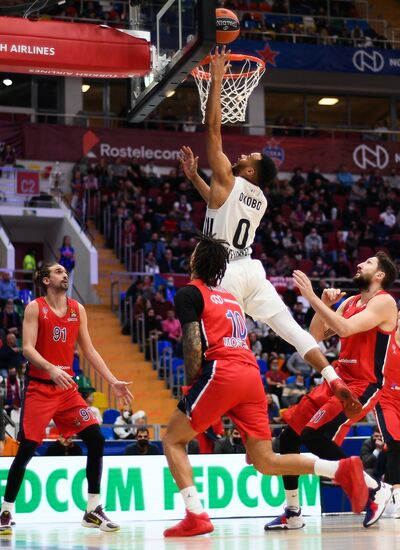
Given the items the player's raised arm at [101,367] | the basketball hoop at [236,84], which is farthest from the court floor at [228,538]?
the basketball hoop at [236,84]

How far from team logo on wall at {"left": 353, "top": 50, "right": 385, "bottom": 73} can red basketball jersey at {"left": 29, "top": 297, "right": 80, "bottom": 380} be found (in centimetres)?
2582

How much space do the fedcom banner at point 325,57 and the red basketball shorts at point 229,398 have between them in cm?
2500

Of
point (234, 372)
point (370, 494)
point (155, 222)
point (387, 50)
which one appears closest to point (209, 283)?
point (234, 372)

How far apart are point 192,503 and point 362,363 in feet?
7.02

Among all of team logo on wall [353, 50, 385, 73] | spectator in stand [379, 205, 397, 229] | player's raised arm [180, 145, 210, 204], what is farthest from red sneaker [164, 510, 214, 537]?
team logo on wall [353, 50, 385, 73]

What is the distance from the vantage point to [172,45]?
10.5 metres

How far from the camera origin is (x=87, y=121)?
3189 cm

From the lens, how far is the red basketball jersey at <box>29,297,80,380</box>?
9.11 m

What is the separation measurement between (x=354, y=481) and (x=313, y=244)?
21116mm

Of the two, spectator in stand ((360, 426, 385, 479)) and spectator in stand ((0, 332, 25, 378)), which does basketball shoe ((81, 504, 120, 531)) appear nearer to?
spectator in stand ((360, 426, 385, 479))

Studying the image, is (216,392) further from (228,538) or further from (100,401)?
(100,401)

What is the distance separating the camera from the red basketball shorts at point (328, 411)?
848cm

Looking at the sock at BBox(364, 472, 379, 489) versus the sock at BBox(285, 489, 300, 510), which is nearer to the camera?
the sock at BBox(364, 472, 379, 489)

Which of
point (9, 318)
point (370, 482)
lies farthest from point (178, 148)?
point (370, 482)
